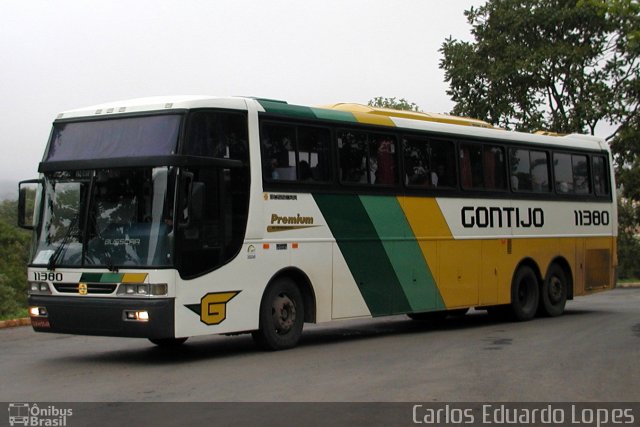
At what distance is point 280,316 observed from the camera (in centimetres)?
1390

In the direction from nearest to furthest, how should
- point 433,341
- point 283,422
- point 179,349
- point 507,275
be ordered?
point 283,422 < point 179,349 < point 433,341 < point 507,275

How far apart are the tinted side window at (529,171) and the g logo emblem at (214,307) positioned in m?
7.73

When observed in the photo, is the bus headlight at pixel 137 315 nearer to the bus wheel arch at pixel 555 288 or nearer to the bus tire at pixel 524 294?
the bus tire at pixel 524 294

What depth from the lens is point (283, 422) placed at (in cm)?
839

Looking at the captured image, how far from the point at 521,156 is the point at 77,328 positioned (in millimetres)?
9781

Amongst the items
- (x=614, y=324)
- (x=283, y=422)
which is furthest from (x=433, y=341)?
(x=283, y=422)

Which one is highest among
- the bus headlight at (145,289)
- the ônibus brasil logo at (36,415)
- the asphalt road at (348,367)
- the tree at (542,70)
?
the tree at (542,70)

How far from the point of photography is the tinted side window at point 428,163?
54.0ft

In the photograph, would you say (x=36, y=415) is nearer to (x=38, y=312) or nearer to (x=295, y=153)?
(x=38, y=312)

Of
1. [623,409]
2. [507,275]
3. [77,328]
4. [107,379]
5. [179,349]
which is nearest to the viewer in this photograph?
[623,409]

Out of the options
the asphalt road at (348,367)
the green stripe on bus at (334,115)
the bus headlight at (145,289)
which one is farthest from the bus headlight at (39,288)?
the green stripe on bus at (334,115)

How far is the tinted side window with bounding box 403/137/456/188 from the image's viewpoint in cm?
1647

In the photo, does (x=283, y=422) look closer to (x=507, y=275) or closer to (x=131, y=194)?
(x=131, y=194)

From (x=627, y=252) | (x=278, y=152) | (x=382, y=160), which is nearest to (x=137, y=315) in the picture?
(x=278, y=152)
